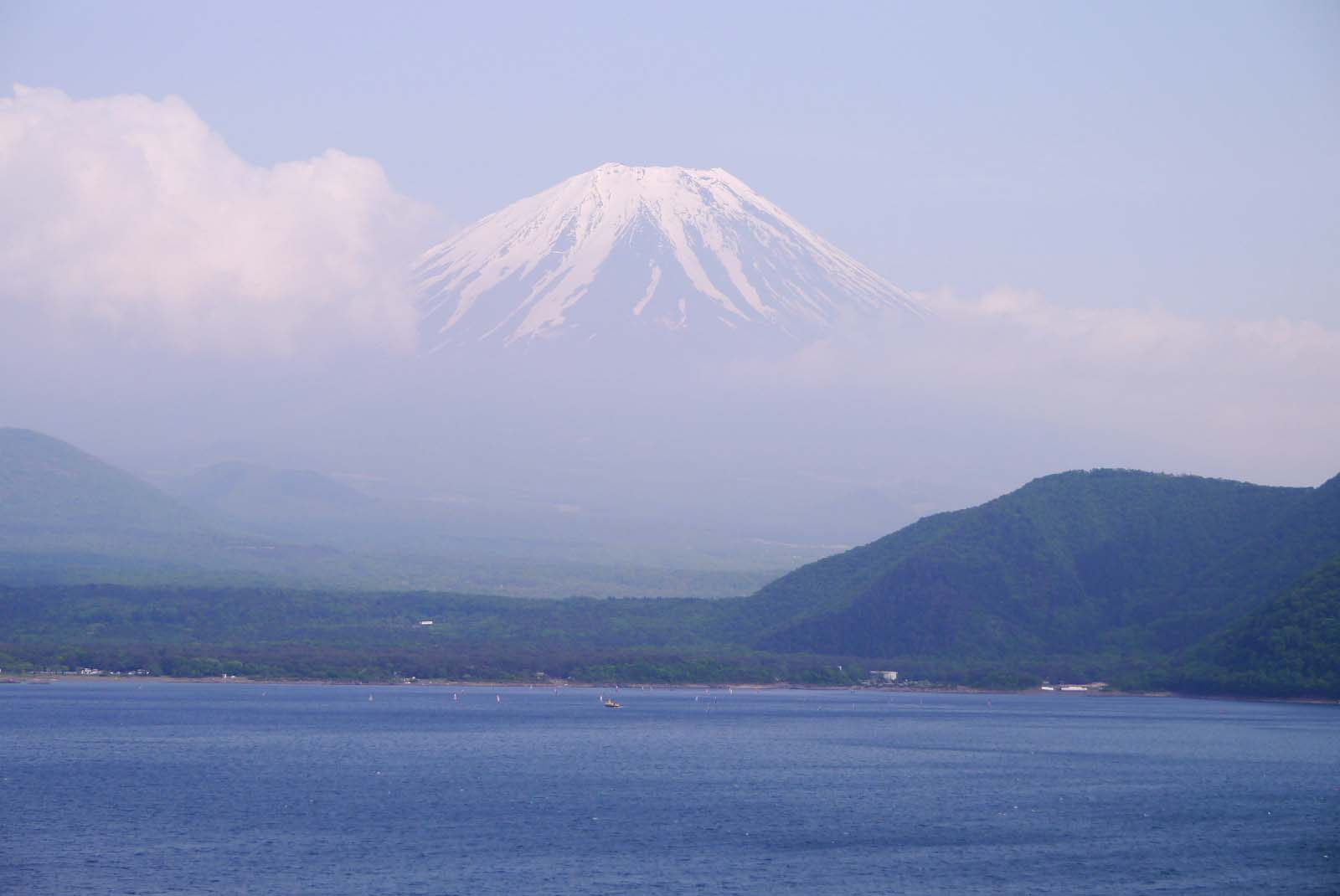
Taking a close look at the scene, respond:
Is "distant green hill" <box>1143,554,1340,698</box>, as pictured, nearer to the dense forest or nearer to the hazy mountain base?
the hazy mountain base

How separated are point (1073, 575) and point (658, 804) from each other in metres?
90.8

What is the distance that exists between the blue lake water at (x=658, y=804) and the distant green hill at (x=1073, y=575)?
95.3 feet

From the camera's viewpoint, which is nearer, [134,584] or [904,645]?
[904,645]

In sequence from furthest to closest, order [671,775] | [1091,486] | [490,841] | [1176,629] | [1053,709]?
1. [1091,486]
2. [1176,629]
3. [1053,709]
4. [671,775]
5. [490,841]

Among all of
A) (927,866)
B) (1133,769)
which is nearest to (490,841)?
(927,866)

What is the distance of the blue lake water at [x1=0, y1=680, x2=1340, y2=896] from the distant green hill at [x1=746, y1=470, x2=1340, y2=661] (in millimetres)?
29045

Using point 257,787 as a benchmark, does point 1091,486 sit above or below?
above

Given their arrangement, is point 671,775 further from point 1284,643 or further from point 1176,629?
point 1176,629

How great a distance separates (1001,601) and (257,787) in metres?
90.3

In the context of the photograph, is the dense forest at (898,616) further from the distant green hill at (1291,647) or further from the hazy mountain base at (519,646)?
the distant green hill at (1291,647)

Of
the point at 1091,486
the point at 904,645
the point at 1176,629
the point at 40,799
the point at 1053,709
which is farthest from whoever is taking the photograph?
the point at 1091,486

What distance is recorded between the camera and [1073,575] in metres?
143

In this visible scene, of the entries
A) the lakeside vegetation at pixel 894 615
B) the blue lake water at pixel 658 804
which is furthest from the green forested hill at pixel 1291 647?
the blue lake water at pixel 658 804

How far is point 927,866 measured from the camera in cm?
4656
